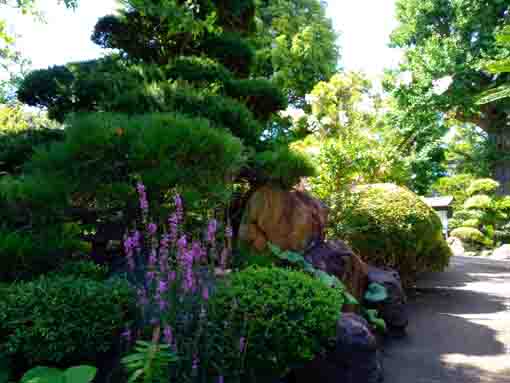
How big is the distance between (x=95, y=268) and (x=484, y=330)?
3.97 metres

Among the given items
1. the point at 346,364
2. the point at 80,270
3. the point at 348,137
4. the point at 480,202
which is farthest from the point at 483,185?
the point at 80,270

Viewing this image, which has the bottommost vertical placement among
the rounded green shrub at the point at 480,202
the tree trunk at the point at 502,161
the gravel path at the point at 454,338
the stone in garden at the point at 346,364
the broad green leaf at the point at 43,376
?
the gravel path at the point at 454,338

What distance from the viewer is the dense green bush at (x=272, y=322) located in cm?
258

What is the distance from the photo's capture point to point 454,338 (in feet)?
14.6

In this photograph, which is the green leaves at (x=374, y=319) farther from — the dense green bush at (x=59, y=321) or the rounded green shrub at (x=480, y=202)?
the rounded green shrub at (x=480, y=202)

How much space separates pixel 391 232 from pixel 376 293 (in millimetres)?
1647

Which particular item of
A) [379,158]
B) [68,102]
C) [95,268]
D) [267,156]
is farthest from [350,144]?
[95,268]

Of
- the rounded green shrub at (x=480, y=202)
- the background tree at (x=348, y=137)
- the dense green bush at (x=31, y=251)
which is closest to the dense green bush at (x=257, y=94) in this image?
the background tree at (x=348, y=137)

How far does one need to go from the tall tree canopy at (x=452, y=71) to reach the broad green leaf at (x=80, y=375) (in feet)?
47.3

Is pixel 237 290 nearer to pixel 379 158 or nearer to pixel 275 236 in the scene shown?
pixel 275 236

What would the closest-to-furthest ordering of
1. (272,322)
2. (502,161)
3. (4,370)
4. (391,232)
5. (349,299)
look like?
1. (4,370)
2. (272,322)
3. (349,299)
4. (391,232)
5. (502,161)

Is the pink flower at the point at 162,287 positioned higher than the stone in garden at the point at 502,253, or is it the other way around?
the pink flower at the point at 162,287

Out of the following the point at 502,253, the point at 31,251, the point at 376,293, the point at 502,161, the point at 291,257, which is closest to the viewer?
the point at 31,251

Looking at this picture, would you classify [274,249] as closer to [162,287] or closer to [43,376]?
[162,287]
